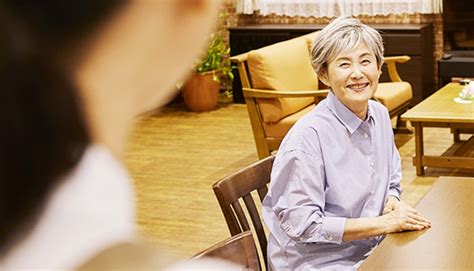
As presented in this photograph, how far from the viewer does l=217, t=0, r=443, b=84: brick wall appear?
323 inches

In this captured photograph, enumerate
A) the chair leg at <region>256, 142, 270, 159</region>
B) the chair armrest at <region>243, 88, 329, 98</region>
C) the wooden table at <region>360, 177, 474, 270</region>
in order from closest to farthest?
the wooden table at <region>360, 177, 474, 270</region>
the chair armrest at <region>243, 88, 329, 98</region>
the chair leg at <region>256, 142, 270, 159</region>

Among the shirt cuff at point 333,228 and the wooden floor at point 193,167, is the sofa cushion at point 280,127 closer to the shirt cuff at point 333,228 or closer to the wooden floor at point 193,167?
the wooden floor at point 193,167

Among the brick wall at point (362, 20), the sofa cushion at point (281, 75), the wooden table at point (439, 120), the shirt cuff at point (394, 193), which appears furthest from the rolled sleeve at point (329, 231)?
the brick wall at point (362, 20)

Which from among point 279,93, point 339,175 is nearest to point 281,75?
point 279,93

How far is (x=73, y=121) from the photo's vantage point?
0.16 metres

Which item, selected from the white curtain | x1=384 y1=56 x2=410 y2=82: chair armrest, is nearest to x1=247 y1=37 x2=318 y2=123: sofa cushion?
x1=384 y1=56 x2=410 y2=82: chair armrest

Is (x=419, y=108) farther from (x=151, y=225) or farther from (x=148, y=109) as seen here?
(x=148, y=109)

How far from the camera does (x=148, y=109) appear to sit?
0.18m

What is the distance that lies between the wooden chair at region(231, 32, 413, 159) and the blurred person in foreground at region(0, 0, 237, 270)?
555 cm

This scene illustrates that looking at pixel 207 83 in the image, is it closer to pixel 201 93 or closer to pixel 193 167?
pixel 201 93

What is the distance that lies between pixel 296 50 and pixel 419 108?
1.06 metres

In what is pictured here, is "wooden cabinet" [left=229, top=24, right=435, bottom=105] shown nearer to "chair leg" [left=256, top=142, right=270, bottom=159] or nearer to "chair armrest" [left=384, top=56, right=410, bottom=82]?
"chair armrest" [left=384, top=56, right=410, bottom=82]

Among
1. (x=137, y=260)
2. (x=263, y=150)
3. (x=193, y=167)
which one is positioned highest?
(x=137, y=260)

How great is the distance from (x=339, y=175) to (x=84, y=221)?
2338mm
